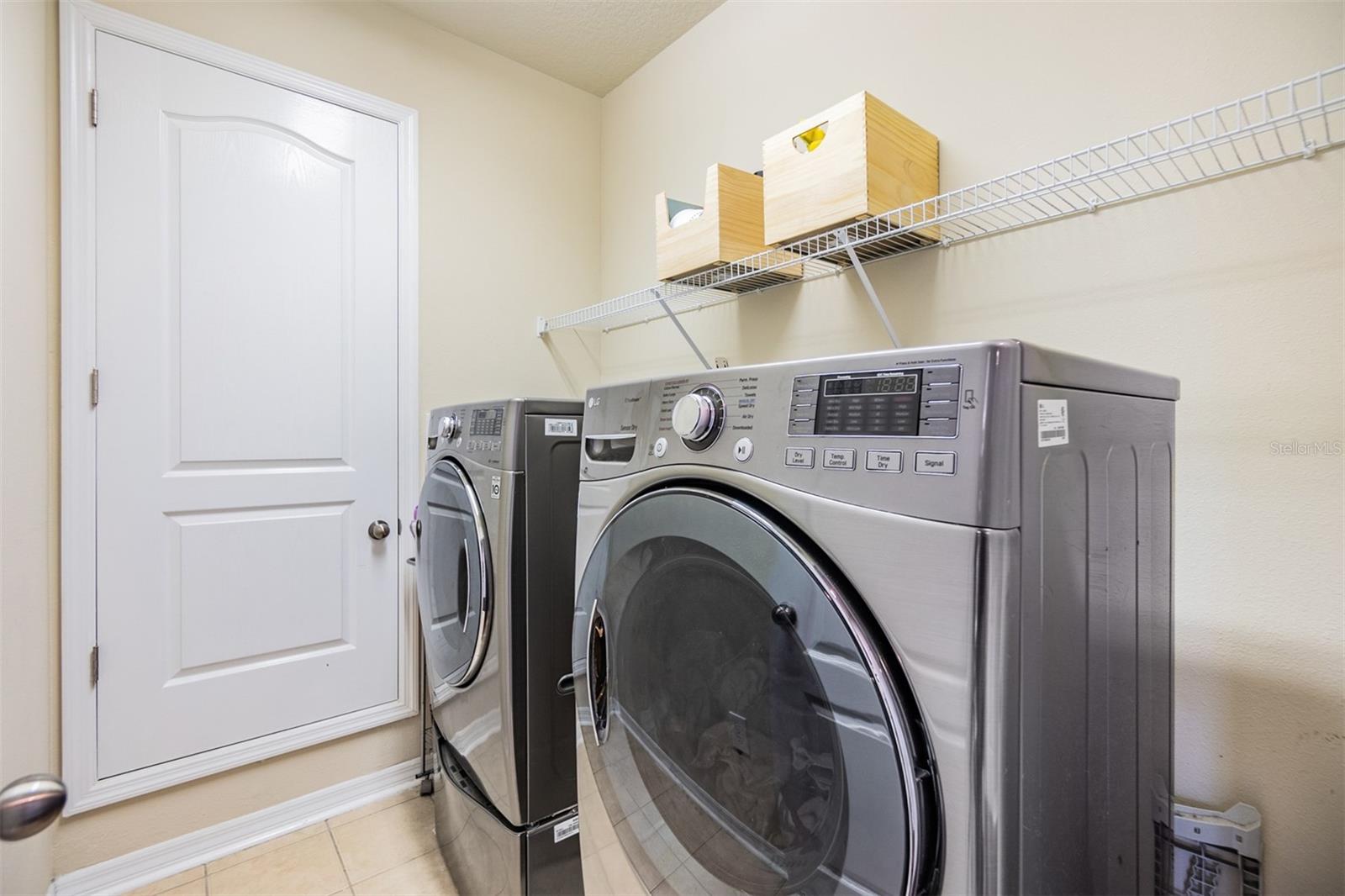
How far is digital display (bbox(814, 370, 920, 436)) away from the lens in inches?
25.0

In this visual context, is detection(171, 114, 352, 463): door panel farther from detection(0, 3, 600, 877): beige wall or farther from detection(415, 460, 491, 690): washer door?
detection(415, 460, 491, 690): washer door

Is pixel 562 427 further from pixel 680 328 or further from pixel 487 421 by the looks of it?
pixel 680 328

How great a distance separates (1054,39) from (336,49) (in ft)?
6.74

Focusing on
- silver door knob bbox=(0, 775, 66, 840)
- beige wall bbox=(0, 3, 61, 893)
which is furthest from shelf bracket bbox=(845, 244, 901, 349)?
beige wall bbox=(0, 3, 61, 893)

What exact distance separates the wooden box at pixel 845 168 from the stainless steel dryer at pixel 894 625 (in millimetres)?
627

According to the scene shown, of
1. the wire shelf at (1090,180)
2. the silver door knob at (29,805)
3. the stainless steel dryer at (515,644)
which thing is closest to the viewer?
the silver door knob at (29,805)

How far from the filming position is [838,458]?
0.68 m

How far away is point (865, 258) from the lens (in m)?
1.57

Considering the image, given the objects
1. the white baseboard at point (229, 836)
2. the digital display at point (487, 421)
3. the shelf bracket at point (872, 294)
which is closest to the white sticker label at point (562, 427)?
the digital display at point (487, 421)

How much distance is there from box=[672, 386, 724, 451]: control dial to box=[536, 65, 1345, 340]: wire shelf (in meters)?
0.63

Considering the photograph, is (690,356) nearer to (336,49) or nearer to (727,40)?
(727,40)

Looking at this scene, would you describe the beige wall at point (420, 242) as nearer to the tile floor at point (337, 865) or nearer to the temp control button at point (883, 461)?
the tile floor at point (337, 865)

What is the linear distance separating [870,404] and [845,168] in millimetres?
796

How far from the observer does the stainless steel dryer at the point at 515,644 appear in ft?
4.46
